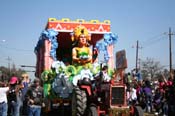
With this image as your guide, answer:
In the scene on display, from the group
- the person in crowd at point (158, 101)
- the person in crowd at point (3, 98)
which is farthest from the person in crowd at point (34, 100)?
the person in crowd at point (158, 101)

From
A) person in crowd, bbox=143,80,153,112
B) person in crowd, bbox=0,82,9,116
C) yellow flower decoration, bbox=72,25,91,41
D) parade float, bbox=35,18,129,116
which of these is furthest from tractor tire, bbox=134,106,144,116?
person in crowd, bbox=143,80,153,112

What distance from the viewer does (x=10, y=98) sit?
12.1m

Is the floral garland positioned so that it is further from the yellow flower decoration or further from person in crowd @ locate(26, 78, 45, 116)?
person in crowd @ locate(26, 78, 45, 116)

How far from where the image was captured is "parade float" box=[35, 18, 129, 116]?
9672mm

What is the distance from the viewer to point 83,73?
13016mm

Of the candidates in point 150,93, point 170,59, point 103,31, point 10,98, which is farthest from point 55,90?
point 170,59

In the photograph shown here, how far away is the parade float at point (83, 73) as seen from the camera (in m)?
9.67

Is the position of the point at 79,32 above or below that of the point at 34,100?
above

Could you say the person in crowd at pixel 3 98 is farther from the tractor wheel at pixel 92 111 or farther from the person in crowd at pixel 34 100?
the tractor wheel at pixel 92 111

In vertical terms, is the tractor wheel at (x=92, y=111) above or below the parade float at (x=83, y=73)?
below

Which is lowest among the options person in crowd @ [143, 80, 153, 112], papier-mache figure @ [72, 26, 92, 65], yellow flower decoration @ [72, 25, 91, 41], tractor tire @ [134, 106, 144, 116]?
tractor tire @ [134, 106, 144, 116]

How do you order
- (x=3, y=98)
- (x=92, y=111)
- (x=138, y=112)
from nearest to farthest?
(x=92, y=111)
(x=138, y=112)
(x=3, y=98)

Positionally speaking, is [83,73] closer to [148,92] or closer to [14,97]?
[14,97]

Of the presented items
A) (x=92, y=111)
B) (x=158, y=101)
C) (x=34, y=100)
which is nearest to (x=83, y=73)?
(x=34, y=100)
